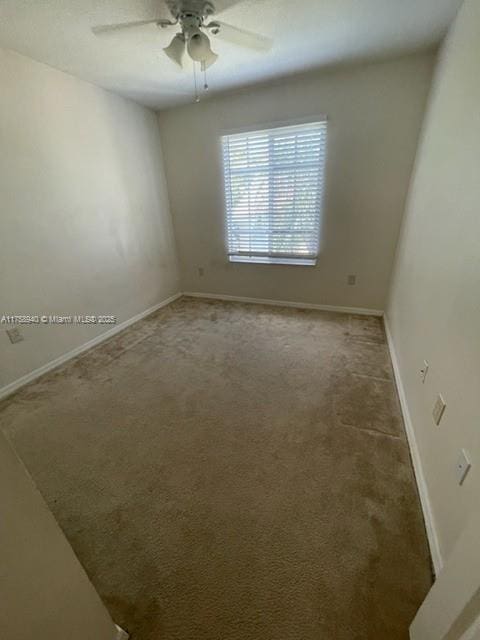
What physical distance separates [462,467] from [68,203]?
10.6 feet

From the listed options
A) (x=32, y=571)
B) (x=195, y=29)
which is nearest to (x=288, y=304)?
(x=195, y=29)

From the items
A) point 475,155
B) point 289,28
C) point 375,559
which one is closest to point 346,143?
point 289,28

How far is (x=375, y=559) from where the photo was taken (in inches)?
40.9

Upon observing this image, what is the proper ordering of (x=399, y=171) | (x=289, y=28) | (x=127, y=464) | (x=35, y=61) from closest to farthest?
1. (x=127, y=464)
2. (x=289, y=28)
3. (x=35, y=61)
4. (x=399, y=171)

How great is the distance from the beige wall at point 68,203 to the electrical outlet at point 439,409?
292cm

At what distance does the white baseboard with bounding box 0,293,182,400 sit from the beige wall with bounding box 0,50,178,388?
46 mm

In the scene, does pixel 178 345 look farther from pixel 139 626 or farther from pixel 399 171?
pixel 399 171

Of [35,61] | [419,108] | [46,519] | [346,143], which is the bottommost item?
[46,519]

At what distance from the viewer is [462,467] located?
3.10 feet

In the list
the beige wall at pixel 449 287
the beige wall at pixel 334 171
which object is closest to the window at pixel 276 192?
Result: the beige wall at pixel 334 171

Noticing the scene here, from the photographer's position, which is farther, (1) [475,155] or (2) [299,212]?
(2) [299,212]

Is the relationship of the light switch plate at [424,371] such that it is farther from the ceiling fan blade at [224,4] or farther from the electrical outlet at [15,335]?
the electrical outlet at [15,335]

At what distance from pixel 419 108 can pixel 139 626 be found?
3812 millimetres

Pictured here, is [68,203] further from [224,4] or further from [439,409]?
[439,409]
